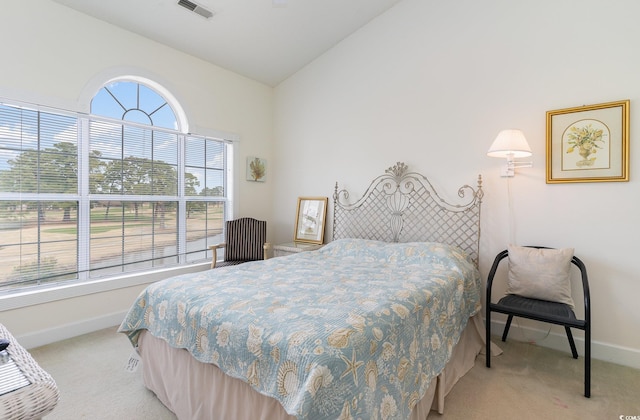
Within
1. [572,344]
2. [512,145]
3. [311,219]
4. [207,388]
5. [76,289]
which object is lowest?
[572,344]

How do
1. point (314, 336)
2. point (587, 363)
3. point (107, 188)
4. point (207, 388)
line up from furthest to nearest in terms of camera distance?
point (107, 188), point (587, 363), point (207, 388), point (314, 336)

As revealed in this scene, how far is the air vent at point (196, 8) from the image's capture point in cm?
284

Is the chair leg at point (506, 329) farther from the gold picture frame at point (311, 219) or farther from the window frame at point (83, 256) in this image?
the window frame at point (83, 256)

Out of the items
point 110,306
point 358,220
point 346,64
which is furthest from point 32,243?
point 346,64

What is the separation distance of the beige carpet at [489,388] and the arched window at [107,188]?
0.86 metres

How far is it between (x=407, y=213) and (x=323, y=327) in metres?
2.33

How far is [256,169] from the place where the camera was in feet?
14.5

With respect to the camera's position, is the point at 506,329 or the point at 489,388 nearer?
the point at 489,388

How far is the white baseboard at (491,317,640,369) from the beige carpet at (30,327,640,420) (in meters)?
0.08

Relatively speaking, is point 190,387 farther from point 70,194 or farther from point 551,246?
point 551,246

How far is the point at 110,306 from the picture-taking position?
10.0ft

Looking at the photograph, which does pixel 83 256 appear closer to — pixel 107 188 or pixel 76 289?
pixel 76 289

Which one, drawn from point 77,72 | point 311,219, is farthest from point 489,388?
point 77,72

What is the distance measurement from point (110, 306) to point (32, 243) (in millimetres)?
860
